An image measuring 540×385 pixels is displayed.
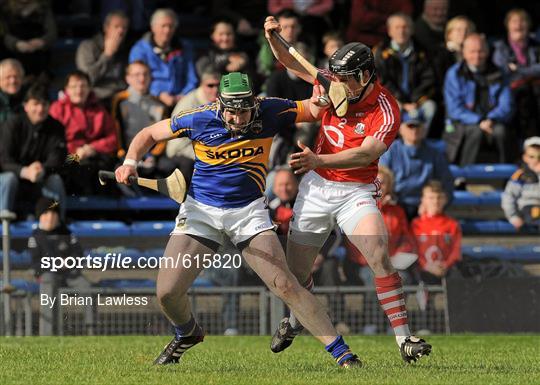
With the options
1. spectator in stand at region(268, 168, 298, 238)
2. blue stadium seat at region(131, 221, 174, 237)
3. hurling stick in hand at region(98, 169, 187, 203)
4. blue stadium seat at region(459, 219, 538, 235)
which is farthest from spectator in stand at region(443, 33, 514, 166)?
hurling stick in hand at region(98, 169, 187, 203)

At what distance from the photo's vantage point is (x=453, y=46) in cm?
1622

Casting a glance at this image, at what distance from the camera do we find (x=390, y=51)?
1554 centimetres

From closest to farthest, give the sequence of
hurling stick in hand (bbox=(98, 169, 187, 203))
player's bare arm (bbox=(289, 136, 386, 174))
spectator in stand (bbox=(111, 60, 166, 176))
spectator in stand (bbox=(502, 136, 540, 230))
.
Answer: player's bare arm (bbox=(289, 136, 386, 174)) → hurling stick in hand (bbox=(98, 169, 187, 203)) → spectator in stand (bbox=(502, 136, 540, 230)) → spectator in stand (bbox=(111, 60, 166, 176))

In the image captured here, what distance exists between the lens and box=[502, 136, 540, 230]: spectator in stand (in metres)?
14.7

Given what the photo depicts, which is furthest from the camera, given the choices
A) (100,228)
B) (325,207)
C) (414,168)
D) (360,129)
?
(414,168)

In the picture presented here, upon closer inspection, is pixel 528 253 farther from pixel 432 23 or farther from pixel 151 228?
pixel 432 23

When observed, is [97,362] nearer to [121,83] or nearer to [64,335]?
[64,335]

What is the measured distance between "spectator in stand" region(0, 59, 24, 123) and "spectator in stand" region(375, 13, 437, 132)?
381 centimetres

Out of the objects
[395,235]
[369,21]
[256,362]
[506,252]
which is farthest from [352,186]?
[369,21]

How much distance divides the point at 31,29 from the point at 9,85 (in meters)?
1.45

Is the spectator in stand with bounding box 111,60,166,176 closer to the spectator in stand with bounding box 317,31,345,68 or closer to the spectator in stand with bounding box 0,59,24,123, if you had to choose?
the spectator in stand with bounding box 0,59,24,123

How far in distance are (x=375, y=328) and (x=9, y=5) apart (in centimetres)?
587

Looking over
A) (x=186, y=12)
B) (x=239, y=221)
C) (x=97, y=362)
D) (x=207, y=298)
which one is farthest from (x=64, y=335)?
(x=186, y=12)

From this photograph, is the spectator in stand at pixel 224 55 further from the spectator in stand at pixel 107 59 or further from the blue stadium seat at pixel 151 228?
the blue stadium seat at pixel 151 228
